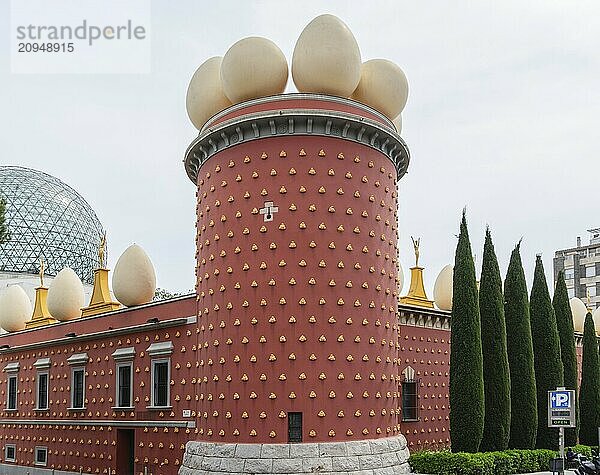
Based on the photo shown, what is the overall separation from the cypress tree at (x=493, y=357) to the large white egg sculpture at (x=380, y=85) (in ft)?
23.9

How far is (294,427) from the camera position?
22.6 m

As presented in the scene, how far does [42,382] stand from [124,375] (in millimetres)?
7565

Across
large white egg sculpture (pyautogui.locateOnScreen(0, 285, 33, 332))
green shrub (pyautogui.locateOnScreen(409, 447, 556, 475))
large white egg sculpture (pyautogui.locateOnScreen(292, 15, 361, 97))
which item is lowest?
green shrub (pyautogui.locateOnScreen(409, 447, 556, 475))

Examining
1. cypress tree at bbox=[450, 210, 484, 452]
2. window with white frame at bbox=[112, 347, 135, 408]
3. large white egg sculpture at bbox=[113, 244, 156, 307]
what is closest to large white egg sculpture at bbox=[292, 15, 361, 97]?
cypress tree at bbox=[450, 210, 484, 452]

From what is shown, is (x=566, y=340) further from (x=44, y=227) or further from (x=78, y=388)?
(x=44, y=227)

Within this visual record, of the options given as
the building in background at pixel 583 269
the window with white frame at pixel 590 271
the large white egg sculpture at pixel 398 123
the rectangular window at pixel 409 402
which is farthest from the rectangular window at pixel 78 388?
the window with white frame at pixel 590 271

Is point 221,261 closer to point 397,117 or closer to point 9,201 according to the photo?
point 397,117

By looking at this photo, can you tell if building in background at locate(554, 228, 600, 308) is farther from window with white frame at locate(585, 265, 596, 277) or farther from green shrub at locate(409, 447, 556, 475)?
green shrub at locate(409, 447, 556, 475)

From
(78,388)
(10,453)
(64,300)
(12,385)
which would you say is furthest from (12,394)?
(78,388)

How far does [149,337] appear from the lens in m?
29.1

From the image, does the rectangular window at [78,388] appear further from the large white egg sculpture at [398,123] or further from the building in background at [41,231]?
the building in background at [41,231]

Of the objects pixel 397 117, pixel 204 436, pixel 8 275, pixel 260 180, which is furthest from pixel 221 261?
pixel 8 275

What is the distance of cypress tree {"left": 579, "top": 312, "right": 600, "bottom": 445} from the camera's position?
3434cm

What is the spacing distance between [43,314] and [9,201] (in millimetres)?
15727
